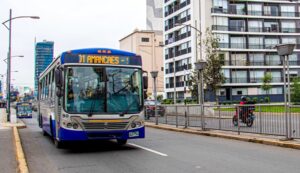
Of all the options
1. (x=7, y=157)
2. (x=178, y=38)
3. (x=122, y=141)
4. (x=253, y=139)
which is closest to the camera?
(x=7, y=157)

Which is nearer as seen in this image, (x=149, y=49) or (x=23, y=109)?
(x=23, y=109)

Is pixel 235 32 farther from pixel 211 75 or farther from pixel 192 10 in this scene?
pixel 211 75

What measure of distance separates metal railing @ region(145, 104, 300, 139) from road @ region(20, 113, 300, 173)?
1.35 m

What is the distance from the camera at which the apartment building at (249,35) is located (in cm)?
6769

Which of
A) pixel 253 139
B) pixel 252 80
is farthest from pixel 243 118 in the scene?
pixel 252 80

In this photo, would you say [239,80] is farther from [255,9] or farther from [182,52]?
[255,9]

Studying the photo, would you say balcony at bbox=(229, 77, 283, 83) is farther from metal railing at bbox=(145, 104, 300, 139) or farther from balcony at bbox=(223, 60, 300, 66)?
metal railing at bbox=(145, 104, 300, 139)

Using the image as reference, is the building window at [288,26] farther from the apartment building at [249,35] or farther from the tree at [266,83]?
the tree at [266,83]

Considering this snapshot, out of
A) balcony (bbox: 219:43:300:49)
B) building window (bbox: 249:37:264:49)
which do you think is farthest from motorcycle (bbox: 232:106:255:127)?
building window (bbox: 249:37:264:49)

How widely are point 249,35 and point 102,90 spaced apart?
6090cm

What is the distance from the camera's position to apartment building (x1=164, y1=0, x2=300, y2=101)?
222ft

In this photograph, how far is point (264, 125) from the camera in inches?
614

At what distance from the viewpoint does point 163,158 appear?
11.0m

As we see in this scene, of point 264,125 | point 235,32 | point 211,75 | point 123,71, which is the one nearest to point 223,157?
point 123,71
